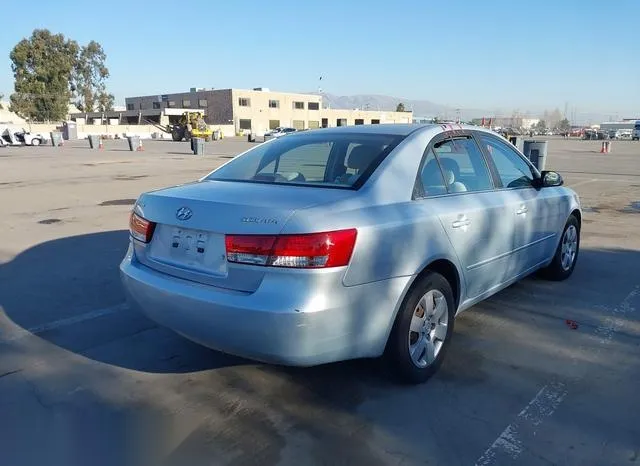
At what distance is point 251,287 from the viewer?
106 inches

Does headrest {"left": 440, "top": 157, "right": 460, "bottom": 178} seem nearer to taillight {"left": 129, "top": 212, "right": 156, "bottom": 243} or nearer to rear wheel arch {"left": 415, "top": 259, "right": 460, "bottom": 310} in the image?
rear wheel arch {"left": 415, "top": 259, "right": 460, "bottom": 310}

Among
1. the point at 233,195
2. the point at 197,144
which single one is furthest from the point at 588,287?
the point at 197,144

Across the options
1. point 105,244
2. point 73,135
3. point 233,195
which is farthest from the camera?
point 73,135

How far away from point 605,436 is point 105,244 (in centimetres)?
629

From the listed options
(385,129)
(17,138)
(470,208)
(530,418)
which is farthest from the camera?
(17,138)

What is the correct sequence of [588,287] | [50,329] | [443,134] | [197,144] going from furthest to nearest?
[197,144], [588,287], [50,329], [443,134]

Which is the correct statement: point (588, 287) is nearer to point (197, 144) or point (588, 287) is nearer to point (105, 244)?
point (105, 244)

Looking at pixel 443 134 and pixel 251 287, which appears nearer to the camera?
pixel 251 287

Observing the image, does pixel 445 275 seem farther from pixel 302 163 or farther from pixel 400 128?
pixel 302 163

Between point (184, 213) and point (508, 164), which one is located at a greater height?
point (508, 164)

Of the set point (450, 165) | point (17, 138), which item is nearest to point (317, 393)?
point (450, 165)

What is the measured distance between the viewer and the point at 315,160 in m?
3.91

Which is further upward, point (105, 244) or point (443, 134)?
point (443, 134)

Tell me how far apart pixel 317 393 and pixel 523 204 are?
7.81 feet
